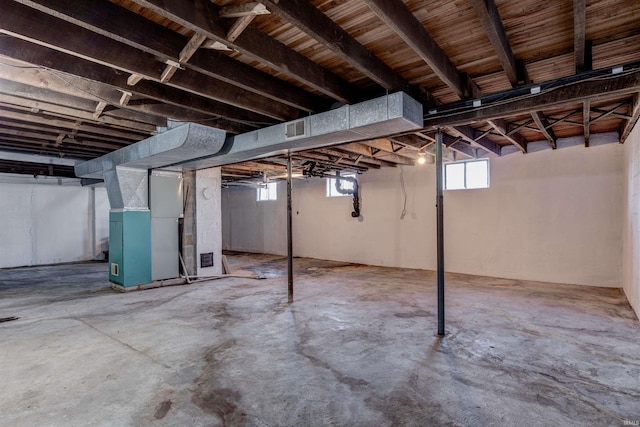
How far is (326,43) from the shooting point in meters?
2.22

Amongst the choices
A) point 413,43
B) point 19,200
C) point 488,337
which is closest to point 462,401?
point 488,337

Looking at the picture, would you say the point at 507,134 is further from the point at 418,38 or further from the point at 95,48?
the point at 95,48

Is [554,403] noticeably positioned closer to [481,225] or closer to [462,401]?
[462,401]

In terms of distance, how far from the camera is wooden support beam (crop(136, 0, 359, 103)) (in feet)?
6.19

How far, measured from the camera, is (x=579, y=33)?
86.0 inches

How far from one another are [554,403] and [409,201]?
5895mm

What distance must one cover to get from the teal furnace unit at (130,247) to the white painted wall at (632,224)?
7.01 metres

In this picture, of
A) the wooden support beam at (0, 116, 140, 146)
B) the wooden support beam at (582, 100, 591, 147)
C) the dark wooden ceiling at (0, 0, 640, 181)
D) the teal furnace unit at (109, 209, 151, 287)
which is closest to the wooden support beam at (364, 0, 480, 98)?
the dark wooden ceiling at (0, 0, 640, 181)

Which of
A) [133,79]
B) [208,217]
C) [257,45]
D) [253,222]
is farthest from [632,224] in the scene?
[253,222]

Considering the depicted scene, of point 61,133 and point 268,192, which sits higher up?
point 61,133

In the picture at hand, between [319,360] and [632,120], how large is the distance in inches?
183

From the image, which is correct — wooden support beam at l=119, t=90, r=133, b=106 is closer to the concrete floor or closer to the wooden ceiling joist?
the concrete floor

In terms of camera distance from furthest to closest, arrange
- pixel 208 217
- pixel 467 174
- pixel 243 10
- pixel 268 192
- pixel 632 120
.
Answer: pixel 268 192
pixel 467 174
pixel 208 217
pixel 632 120
pixel 243 10

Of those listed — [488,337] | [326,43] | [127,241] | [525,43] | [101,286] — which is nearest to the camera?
[326,43]
